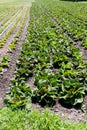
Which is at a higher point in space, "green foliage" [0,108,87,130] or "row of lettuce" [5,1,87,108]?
"green foliage" [0,108,87,130]

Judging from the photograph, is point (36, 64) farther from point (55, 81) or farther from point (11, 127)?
point (11, 127)

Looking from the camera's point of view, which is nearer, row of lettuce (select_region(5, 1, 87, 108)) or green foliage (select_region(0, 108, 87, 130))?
green foliage (select_region(0, 108, 87, 130))

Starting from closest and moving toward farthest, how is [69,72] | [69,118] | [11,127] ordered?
[11,127], [69,118], [69,72]

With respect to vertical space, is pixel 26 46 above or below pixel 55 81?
below

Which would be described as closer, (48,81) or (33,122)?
(33,122)

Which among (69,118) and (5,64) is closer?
(69,118)

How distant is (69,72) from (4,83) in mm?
2256

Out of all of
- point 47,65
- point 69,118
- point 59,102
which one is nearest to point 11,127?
point 69,118

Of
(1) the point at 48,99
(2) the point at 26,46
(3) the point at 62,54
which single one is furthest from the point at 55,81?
(2) the point at 26,46

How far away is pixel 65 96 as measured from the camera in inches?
307

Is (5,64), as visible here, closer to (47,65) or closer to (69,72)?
(47,65)

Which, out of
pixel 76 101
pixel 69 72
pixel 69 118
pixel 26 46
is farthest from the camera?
pixel 26 46

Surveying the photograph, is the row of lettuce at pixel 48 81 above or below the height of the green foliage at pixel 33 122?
below

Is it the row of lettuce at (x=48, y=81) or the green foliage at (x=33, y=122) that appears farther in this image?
the row of lettuce at (x=48, y=81)
